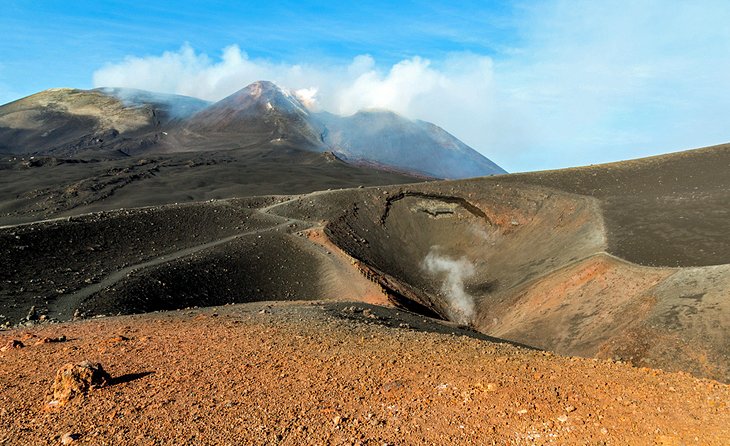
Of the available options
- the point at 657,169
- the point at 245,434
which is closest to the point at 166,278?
the point at 245,434

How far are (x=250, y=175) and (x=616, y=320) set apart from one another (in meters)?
69.3

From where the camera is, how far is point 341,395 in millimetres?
7195

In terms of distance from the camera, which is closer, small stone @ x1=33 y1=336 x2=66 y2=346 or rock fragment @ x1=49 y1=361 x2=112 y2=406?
rock fragment @ x1=49 y1=361 x2=112 y2=406

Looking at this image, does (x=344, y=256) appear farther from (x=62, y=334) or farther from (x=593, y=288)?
(x=62, y=334)

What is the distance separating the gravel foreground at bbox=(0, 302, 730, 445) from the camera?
6.02 metres

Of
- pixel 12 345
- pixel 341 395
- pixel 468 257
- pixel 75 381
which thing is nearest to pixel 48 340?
pixel 12 345

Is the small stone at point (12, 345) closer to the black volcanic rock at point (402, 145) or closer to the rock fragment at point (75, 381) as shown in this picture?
the rock fragment at point (75, 381)

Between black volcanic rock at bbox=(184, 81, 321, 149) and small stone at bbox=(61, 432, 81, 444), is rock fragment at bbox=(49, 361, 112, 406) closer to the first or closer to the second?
small stone at bbox=(61, 432, 81, 444)

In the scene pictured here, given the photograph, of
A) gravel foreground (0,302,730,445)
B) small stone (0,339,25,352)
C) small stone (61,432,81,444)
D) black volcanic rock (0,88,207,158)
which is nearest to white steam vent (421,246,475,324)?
gravel foreground (0,302,730,445)

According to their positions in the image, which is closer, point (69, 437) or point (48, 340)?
point (69, 437)

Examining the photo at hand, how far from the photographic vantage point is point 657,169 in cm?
3666

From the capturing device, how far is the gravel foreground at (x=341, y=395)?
6.02m

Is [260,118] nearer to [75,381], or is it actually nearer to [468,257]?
[468,257]

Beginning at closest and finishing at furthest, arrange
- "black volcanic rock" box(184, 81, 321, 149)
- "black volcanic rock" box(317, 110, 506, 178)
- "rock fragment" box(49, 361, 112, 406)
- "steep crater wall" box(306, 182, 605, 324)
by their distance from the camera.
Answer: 1. "rock fragment" box(49, 361, 112, 406)
2. "steep crater wall" box(306, 182, 605, 324)
3. "black volcanic rock" box(184, 81, 321, 149)
4. "black volcanic rock" box(317, 110, 506, 178)
